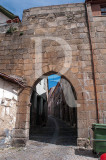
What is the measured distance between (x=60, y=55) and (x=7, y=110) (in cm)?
303

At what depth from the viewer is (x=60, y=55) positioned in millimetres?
5355

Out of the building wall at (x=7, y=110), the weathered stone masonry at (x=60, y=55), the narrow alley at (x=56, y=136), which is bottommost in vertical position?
the narrow alley at (x=56, y=136)

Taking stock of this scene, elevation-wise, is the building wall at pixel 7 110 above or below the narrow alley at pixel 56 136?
above

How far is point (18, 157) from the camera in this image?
341 centimetres

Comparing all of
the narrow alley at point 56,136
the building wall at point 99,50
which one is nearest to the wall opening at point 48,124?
the narrow alley at point 56,136

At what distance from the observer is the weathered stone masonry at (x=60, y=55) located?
460cm

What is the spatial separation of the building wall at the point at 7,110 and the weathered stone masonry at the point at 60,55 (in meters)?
0.18

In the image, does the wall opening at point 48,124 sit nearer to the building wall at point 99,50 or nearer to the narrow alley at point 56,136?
the narrow alley at point 56,136

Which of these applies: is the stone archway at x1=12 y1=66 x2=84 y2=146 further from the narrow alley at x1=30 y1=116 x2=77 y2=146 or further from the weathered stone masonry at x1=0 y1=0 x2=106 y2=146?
the narrow alley at x1=30 y1=116 x2=77 y2=146

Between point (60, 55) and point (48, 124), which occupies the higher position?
point (60, 55)

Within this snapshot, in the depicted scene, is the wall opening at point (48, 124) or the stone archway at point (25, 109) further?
the wall opening at point (48, 124)

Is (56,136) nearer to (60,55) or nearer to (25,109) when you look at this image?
(25,109)

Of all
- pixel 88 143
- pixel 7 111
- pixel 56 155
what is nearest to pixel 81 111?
pixel 88 143

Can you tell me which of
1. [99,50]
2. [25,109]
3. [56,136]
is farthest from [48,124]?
[99,50]
